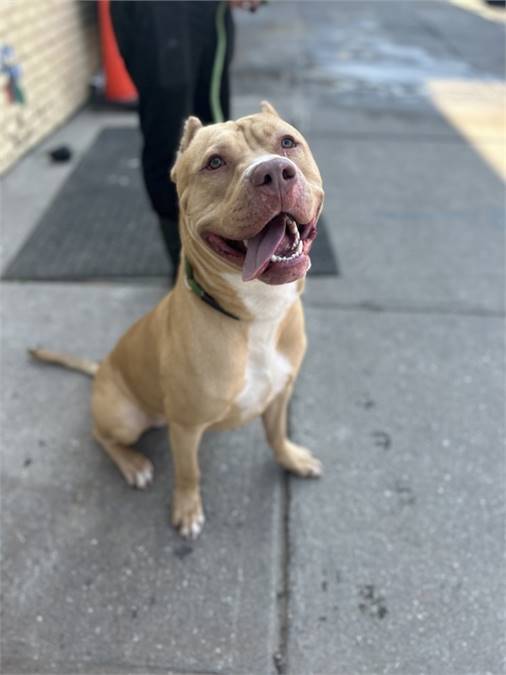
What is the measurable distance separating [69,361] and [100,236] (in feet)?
5.11

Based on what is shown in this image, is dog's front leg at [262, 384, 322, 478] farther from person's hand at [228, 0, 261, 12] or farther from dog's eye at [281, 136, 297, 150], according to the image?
person's hand at [228, 0, 261, 12]

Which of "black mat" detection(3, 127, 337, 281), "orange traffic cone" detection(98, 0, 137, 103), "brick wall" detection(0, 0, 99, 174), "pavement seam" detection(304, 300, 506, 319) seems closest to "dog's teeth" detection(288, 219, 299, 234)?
"pavement seam" detection(304, 300, 506, 319)

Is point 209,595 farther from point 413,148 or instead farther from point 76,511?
point 413,148

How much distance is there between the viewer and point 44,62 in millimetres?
5672

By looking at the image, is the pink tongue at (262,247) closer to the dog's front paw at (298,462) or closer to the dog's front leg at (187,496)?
the dog's front leg at (187,496)

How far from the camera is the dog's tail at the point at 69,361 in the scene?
296 cm

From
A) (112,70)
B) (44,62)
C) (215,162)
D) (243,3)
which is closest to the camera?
(215,162)

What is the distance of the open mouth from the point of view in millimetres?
1555

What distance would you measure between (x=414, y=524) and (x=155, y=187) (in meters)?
2.14

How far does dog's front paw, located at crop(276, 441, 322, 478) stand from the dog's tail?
1.12 metres

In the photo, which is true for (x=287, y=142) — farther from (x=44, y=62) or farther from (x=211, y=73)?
(x=44, y=62)

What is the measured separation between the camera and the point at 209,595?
2139 mm

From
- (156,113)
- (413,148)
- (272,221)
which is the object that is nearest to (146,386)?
(272,221)

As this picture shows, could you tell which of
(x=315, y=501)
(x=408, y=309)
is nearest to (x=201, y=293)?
(x=315, y=501)
